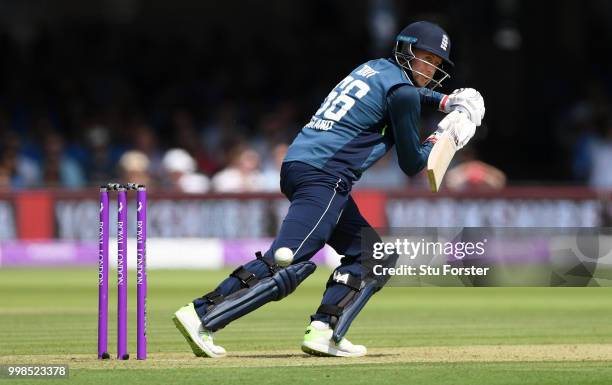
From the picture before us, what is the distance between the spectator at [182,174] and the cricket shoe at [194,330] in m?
9.42

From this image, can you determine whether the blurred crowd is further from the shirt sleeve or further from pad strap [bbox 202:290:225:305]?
the shirt sleeve

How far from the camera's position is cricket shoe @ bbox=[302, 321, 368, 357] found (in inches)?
296

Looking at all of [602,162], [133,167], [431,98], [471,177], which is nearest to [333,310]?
[431,98]

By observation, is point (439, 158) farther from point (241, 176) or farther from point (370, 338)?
point (241, 176)

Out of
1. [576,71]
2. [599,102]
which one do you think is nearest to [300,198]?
[599,102]

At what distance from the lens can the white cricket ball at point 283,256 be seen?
23.5ft

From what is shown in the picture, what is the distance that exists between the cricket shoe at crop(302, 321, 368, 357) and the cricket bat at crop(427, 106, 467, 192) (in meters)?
0.92

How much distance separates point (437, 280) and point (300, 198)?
2.62 feet

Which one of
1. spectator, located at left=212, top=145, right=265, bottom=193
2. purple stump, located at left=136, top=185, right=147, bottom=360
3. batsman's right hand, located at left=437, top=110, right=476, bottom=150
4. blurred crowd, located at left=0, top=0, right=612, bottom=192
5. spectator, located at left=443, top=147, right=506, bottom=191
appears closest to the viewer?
purple stump, located at left=136, top=185, right=147, bottom=360

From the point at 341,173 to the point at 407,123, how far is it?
43 cm

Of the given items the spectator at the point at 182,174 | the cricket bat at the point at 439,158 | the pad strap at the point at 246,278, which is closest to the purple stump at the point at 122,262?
the pad strap at the point at 246,278

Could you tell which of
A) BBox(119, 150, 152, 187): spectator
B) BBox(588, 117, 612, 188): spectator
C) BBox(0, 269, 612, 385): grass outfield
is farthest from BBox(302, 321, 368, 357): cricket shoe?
BBox(588, 117, 612, 188): spectator

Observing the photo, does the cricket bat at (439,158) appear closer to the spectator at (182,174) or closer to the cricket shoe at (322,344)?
the cricket shoe at (322,344)

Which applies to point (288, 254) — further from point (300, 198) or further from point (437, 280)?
point (437, 280)
